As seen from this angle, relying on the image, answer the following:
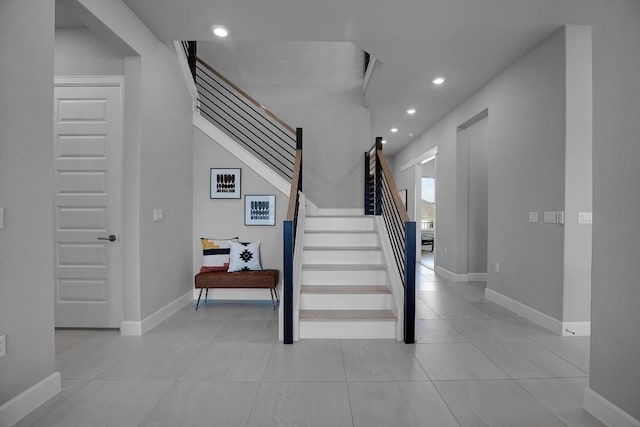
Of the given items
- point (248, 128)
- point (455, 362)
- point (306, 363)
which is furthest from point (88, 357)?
point (248, 128)

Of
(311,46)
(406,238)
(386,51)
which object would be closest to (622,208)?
(406,238)

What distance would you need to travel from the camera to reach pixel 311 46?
6.12 meters

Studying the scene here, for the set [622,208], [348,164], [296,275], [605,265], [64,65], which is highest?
[64,65]

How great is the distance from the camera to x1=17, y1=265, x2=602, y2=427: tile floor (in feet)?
6.41

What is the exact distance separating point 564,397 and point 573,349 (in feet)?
3.34

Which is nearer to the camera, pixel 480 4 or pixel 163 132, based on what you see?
pixel 480 4

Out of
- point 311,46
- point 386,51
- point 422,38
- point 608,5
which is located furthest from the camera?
point 311,46

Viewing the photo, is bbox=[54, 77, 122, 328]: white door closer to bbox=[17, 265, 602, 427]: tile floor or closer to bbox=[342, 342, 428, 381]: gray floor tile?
bbox=[17, 265, 602, 427]: tile floor

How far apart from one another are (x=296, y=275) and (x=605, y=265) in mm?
2433

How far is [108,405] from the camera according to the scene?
81.4 inches

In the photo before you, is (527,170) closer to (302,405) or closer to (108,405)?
(302,405)

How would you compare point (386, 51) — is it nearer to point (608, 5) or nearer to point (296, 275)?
point (608, 5)

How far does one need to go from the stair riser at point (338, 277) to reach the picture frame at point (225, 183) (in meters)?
1.55

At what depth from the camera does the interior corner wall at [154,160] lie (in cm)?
326
